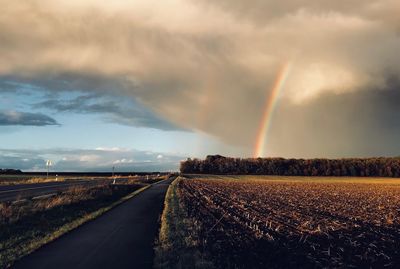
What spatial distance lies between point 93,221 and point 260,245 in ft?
32.4

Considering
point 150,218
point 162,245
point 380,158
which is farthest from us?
point 380,158

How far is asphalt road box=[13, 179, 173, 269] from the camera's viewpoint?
441 inches

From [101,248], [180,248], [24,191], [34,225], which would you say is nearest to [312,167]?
[24,191]

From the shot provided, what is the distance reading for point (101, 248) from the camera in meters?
13.4

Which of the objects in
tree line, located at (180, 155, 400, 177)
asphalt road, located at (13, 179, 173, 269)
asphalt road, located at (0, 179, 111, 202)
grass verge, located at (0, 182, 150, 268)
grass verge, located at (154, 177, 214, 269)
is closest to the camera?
grass verge, located at (154, 177, 214, 269)

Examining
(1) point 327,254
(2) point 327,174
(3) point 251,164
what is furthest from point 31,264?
(3) point 251,164

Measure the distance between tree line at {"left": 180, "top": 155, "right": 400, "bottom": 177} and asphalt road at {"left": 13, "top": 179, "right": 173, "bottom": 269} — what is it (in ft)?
495

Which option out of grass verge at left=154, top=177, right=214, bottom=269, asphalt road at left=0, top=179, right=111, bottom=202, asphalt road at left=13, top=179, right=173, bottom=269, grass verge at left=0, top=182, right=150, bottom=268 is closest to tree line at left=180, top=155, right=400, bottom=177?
asphalt road at left=0, top=179, right=111, bottom=202

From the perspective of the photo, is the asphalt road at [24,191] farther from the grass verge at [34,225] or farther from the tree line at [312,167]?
the tree line at [312,167]

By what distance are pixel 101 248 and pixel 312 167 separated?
537 ft

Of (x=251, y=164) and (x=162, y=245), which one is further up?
(x=251, y=164)

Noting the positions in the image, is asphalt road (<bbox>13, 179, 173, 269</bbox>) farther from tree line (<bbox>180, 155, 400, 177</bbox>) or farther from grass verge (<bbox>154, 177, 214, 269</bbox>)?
tree line (<bbox>180, 155, 400, 177</bbox>)

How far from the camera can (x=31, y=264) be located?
1123cm

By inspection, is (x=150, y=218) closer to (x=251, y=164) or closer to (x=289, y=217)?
(x=289, y=217)
